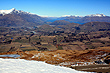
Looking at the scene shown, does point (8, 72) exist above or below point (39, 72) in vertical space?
above

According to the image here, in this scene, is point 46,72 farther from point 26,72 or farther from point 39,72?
point 26,72

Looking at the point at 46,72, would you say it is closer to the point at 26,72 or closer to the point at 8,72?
the point at 26,72

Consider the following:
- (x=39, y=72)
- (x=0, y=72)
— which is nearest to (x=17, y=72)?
(x=0, y=72)

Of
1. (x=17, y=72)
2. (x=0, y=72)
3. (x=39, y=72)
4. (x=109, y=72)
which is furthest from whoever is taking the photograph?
(x=109, y=72)

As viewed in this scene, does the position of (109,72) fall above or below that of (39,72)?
below

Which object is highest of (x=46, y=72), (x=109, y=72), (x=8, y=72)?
(x=8, y=72)

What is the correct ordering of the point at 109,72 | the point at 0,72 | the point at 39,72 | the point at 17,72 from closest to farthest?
the point at 0,72 → the point at 17,72 → the point at 39,72 → the point at 109,72

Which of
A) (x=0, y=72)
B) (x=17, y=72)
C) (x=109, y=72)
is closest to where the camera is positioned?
(x=0, y=72)

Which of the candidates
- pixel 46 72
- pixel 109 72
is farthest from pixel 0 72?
pixel 109 72

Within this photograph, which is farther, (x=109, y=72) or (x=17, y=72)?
(x=109, y=72)
